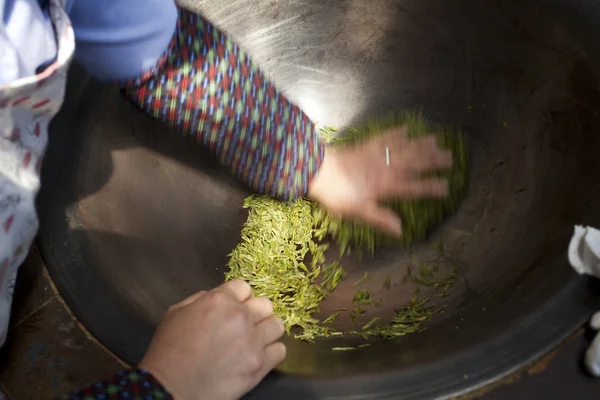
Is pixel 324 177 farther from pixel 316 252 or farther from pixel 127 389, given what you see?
pixel 127 389

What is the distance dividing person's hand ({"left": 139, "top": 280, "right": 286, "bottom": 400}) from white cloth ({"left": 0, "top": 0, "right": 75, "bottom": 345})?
19cm

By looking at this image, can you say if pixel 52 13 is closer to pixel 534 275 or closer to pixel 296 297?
pixel 296 297

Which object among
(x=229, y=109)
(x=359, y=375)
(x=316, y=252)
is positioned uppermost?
(x=229, y=109)

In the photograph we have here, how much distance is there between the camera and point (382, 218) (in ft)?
2.77

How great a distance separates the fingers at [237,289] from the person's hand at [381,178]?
216 millimetres

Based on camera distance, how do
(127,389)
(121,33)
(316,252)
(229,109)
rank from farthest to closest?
(316,252) < (229,109) < (121,33) < (127,389)

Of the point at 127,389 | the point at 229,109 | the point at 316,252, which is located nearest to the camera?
the point at 127,389

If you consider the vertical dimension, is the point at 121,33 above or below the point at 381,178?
above

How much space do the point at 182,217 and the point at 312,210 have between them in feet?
0.72

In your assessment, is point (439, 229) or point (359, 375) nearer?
point (359, 375)

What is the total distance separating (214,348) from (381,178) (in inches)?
14.7

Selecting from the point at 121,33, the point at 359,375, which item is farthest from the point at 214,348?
the point at 121,33

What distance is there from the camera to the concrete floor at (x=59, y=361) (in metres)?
0.60

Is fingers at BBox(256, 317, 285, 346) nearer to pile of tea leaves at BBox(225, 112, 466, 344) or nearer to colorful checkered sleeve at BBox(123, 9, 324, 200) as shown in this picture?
pile of tea leaves at BBox(225, 112, 466, 344)
